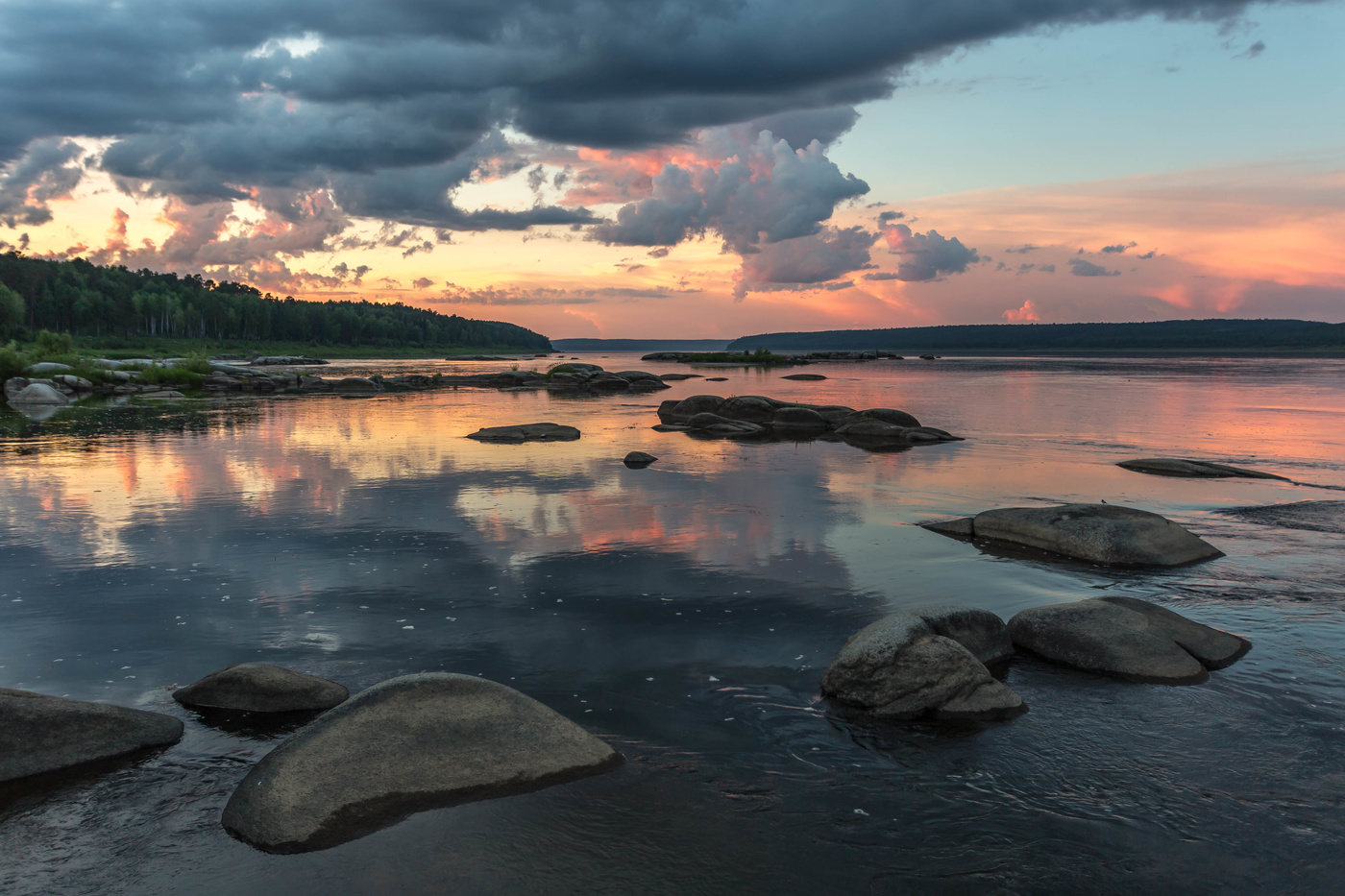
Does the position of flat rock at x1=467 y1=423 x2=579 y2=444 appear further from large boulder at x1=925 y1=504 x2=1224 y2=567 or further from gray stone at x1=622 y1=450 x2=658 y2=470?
large boulder at x1=925 y1=504 x2=1224 y2=567

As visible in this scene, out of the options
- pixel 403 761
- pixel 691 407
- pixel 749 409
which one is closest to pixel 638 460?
pixel 691 407

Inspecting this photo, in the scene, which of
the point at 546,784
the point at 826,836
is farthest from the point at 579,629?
the point at 826,836

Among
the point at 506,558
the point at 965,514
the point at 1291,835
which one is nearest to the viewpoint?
the point at 1291,835

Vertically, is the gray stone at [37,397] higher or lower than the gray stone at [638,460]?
higher

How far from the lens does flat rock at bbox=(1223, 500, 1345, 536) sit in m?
14.7

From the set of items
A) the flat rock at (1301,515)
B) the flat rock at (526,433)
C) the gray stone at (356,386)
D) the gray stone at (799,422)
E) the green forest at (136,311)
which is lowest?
the flat rock at (1301,515)

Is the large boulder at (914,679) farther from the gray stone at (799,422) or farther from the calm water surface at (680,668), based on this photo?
the gray stone at (799,422)

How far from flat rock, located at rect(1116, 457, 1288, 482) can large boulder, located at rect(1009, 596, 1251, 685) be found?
1384 centimetres

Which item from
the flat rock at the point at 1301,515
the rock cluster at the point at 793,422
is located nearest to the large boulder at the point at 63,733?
the flat rock at the point at 1301,515

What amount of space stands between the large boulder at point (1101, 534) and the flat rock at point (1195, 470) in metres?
9.01

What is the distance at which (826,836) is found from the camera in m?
5.61

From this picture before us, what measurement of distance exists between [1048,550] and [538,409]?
118ft

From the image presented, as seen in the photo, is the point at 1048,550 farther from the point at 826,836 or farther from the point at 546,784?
the point at 546,784

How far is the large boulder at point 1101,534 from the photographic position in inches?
488
